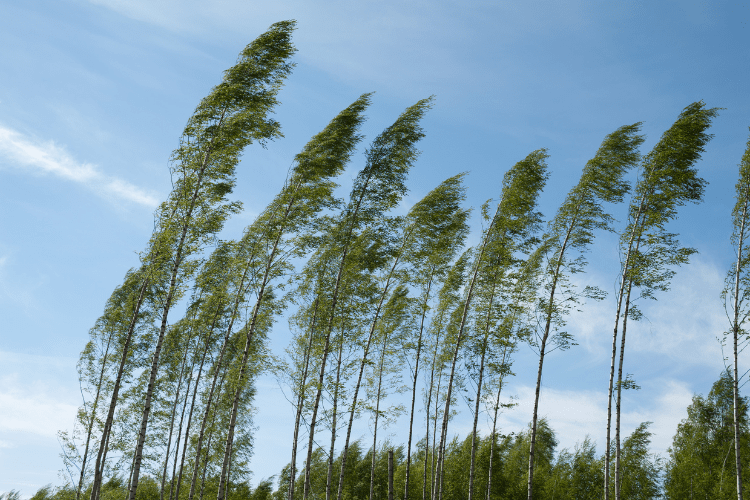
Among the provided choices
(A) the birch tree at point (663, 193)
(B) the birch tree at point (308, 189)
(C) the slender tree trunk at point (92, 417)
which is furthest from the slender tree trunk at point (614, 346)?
(C) the slender tree trunk at point (92, 417)

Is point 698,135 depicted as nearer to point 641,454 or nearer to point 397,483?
point 641,454

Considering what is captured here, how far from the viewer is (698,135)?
18359mm

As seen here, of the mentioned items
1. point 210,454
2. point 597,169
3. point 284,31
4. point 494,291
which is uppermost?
point 284,31

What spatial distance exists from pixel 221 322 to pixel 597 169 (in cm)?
1706

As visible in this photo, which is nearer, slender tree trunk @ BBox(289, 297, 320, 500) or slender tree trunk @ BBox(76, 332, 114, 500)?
slender tree trunk @ BBox(289, 297, 320, 500)

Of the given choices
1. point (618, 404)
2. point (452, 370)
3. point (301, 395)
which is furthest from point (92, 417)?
point (618, 404)

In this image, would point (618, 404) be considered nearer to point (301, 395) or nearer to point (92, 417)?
point (301, 395)

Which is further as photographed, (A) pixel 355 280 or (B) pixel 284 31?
(A) pixel 355 280

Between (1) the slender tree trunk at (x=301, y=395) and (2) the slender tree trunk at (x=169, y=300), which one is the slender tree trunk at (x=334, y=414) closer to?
(1) the slender tree trunk at (x=301, y=395)

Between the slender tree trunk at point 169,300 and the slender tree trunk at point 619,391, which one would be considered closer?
the slender tree trunk at point 169,300

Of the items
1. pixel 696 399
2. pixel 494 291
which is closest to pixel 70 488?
pixel 494 291

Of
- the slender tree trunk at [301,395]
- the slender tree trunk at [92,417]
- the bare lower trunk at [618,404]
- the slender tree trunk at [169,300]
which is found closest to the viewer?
the slender tree trunk at [169,300]

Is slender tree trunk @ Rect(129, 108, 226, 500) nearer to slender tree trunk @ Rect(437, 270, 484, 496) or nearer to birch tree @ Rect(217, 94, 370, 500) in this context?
birch tree @ Rect(217, 94, 370, 500)

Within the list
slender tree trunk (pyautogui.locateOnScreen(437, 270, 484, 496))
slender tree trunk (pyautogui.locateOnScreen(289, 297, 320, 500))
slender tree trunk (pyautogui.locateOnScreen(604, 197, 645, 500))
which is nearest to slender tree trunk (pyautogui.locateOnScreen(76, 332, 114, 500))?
slender tree trunk (pyautogui.locateOnScreen(289, 297, 320, 500))
